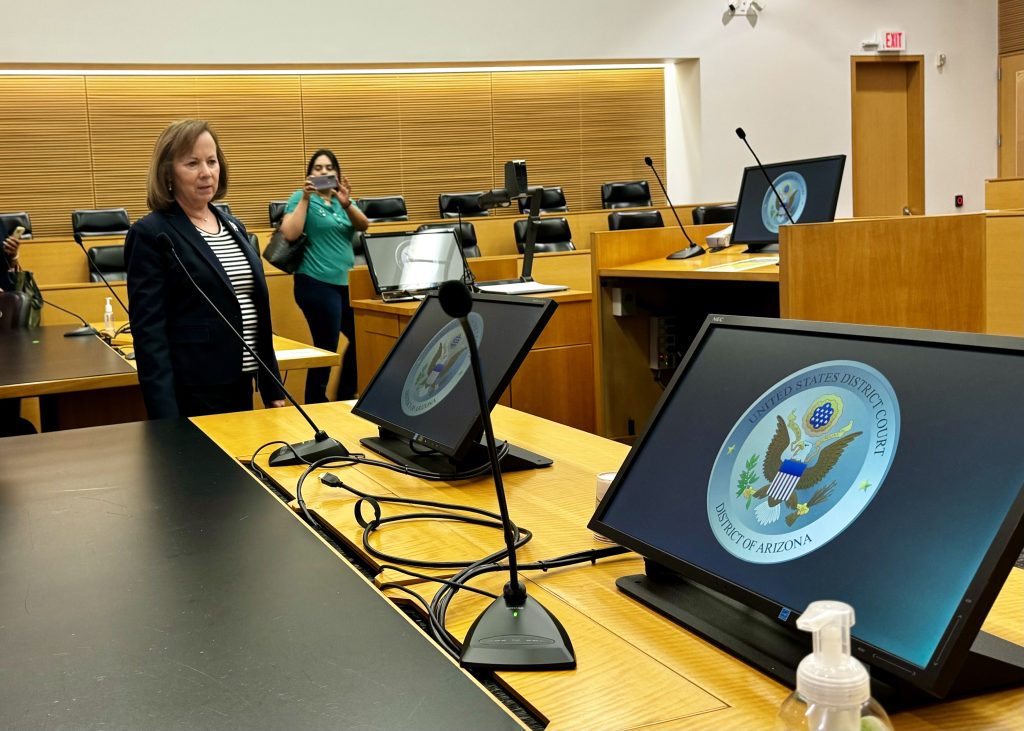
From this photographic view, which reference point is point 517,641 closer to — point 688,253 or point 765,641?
point 765,641

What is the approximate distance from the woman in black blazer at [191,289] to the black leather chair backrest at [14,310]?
192cm

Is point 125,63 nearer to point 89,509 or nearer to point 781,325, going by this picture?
point 89,509

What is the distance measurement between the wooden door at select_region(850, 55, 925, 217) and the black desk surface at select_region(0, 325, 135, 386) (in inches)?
329

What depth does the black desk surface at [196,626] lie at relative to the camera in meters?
0.77

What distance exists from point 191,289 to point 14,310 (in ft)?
6.87

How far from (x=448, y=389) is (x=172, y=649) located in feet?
2.59

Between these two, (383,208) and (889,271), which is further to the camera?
(383,208)

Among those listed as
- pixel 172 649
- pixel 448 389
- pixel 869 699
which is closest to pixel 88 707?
pixel 172 649

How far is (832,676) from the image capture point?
54 centimetres

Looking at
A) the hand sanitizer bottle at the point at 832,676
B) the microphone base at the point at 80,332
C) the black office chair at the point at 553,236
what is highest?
the black office chair at the point at 553,236

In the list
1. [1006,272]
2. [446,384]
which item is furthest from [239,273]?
[1006,272]

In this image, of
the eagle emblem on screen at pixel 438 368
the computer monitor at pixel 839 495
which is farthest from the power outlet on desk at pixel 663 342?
the computer monitor at pixel 839 495

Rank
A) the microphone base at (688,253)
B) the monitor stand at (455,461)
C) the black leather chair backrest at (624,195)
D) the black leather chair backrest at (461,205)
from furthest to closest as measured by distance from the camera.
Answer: the black leather chair backrest at (624,195)
the black leather chair backrest at (461,205)
the microphone base at (688,253)
the monitor stand at (455,461)

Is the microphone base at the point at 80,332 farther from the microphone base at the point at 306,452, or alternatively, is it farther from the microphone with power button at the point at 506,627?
the microphone with power button at the point at 506,627
